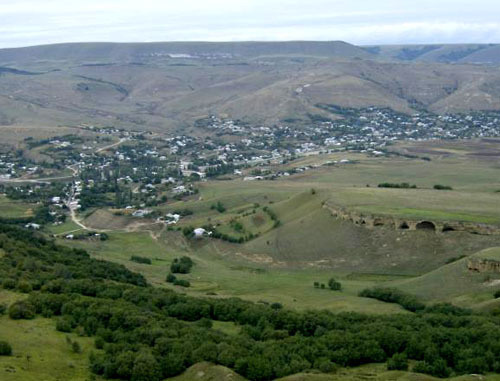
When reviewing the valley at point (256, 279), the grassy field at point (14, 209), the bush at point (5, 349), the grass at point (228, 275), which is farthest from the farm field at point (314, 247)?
the bush at point (5, 349)

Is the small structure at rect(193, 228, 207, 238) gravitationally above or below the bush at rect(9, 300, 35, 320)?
below

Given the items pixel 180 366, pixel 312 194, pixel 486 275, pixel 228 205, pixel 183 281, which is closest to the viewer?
pixel 180 366

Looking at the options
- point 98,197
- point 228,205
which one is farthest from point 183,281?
point 98,197

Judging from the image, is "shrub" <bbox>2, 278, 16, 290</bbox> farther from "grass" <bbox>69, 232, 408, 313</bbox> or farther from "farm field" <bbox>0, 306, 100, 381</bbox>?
"grass" <bbox>69, 232, 408, 313</bbox>

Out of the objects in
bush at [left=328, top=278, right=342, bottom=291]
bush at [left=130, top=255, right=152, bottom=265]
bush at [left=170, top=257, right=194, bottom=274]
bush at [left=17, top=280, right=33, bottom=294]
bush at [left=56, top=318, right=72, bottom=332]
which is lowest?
bush at [left=130, top=255, right=152, bottom=265]

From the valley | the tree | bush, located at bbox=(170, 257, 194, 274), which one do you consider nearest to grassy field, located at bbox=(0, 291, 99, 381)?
the valley

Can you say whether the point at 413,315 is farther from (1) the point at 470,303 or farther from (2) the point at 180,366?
(2) the point at 180,366

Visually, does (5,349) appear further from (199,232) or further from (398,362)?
(199,232)
